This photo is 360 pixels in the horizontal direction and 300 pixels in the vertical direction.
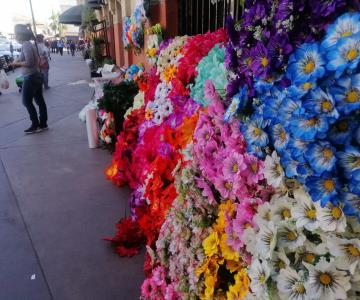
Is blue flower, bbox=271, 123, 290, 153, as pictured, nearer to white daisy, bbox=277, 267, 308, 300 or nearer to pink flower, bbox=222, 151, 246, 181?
pink flower, bbox=222, 151, 246, 181

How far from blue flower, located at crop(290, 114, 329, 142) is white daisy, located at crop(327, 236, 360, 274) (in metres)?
0.34

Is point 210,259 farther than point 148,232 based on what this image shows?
No

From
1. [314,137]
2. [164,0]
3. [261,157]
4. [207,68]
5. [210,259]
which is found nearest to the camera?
[314,137]

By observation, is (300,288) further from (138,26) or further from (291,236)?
(138,26)

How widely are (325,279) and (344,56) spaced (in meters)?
0.69

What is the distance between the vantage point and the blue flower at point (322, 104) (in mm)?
978

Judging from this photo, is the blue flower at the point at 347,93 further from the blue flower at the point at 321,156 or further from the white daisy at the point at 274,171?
the white daisy at the point at 274,171

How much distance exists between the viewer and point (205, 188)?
185 cm

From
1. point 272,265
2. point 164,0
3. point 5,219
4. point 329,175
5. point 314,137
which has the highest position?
point 164,0

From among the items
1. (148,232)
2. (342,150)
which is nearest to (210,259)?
(342,150)

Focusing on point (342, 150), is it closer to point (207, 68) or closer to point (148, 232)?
point (207, 68)

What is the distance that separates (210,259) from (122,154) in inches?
99.7

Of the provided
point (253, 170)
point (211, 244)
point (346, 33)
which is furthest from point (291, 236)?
point (346, 33)

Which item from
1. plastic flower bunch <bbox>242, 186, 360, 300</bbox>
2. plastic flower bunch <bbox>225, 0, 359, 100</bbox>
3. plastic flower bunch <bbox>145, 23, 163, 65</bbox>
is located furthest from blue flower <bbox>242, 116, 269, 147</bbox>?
plastic flower bunch <bbox>145, 23, 163, 65</bbox>
